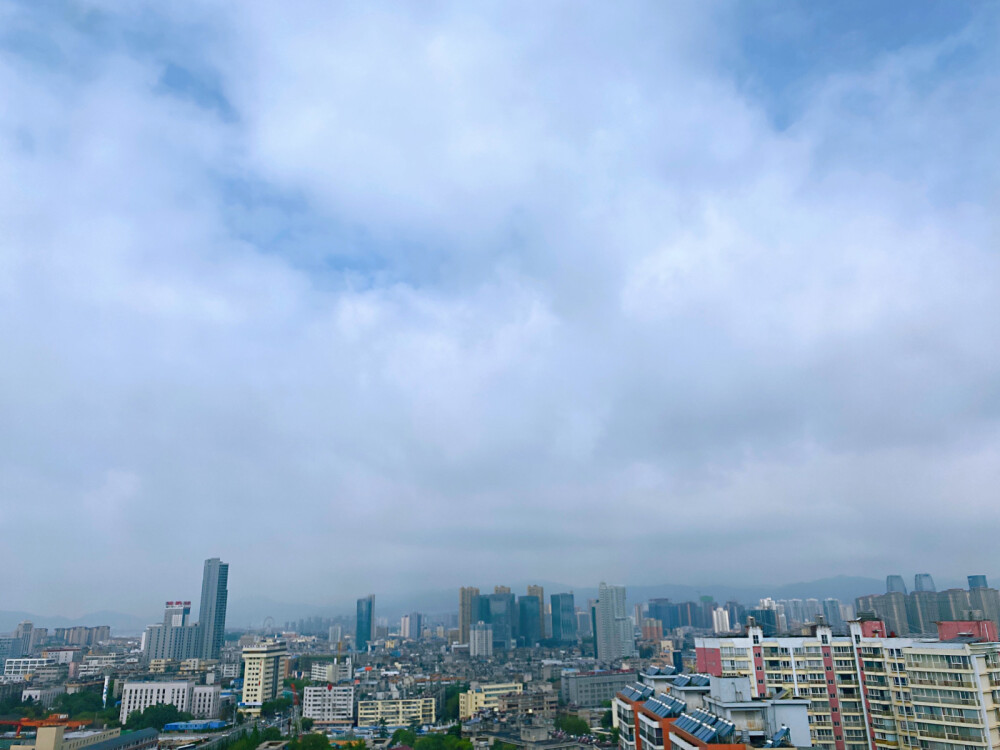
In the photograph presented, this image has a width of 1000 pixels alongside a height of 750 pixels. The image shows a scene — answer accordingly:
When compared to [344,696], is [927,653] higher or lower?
higher

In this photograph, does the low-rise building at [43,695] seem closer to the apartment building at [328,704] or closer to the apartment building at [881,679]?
the apartment building at [328,704]

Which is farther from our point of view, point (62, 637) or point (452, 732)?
point (62, 637)

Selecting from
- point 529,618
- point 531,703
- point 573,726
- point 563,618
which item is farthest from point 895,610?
point 563,618

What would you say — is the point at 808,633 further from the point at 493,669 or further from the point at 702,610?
the point at 702,610

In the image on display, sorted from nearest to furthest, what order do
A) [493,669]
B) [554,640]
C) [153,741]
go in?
[153,741] → [493,669] → [554,640]

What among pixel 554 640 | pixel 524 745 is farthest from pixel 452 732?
pixel 554 640

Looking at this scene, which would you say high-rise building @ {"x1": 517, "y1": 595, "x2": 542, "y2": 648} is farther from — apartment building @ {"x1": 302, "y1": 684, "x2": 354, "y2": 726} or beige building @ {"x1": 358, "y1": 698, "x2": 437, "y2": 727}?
beige building @ {"x1": 358, "y1": 698, "x2": 437, "y2": 727}

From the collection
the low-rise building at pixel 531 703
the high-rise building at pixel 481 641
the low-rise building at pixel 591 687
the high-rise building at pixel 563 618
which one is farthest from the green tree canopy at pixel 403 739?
the high-rise building at pixel 563 618

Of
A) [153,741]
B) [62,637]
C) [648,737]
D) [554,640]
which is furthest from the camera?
[554,640]
